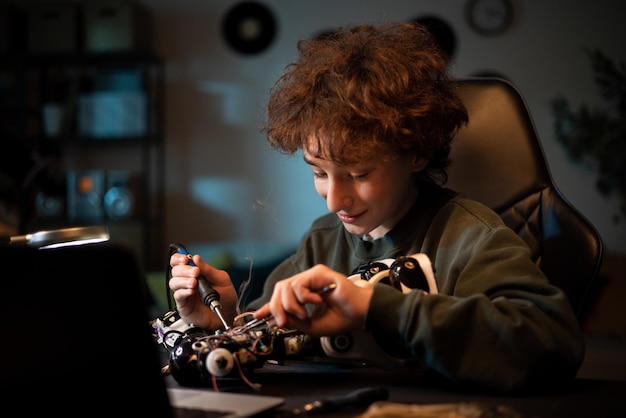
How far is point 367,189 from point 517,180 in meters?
0.39

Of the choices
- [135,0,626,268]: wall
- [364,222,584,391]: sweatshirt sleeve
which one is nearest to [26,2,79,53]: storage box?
[135,0,626,268]: wall

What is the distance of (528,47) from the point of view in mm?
4816

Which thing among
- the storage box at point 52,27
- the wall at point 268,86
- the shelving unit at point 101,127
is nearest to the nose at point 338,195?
the wall at point 268,86

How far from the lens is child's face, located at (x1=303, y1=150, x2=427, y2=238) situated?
113 centimetres

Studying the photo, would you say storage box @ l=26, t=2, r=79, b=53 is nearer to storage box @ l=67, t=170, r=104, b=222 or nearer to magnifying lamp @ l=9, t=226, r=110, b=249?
storage box @ l=67, t=170, r=104, b=222

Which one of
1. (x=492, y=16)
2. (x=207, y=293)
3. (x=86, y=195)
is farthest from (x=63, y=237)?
(x=492, y=16)

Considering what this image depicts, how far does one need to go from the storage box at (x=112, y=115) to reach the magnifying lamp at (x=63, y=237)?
4.09 m

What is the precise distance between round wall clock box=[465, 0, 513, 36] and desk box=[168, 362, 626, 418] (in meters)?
4.21

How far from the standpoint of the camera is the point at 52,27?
5.10 meters

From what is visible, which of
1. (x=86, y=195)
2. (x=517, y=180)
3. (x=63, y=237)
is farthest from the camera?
(x=86, y=195)

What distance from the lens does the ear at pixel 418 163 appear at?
1.25m

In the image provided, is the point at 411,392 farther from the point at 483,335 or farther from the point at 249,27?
the point at 249,27

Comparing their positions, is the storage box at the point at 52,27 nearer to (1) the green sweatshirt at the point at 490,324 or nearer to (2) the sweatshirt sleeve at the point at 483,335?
(1) the green sweatshirt at the point at 490,324

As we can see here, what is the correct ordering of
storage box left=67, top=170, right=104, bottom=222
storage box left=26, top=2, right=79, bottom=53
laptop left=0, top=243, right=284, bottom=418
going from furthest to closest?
storage box left=26, top=2, right=79, bottom=53, storage box left=67, top=170, right=104, bottom=222, laptop left=0, top=243, right=284, bottom=418
